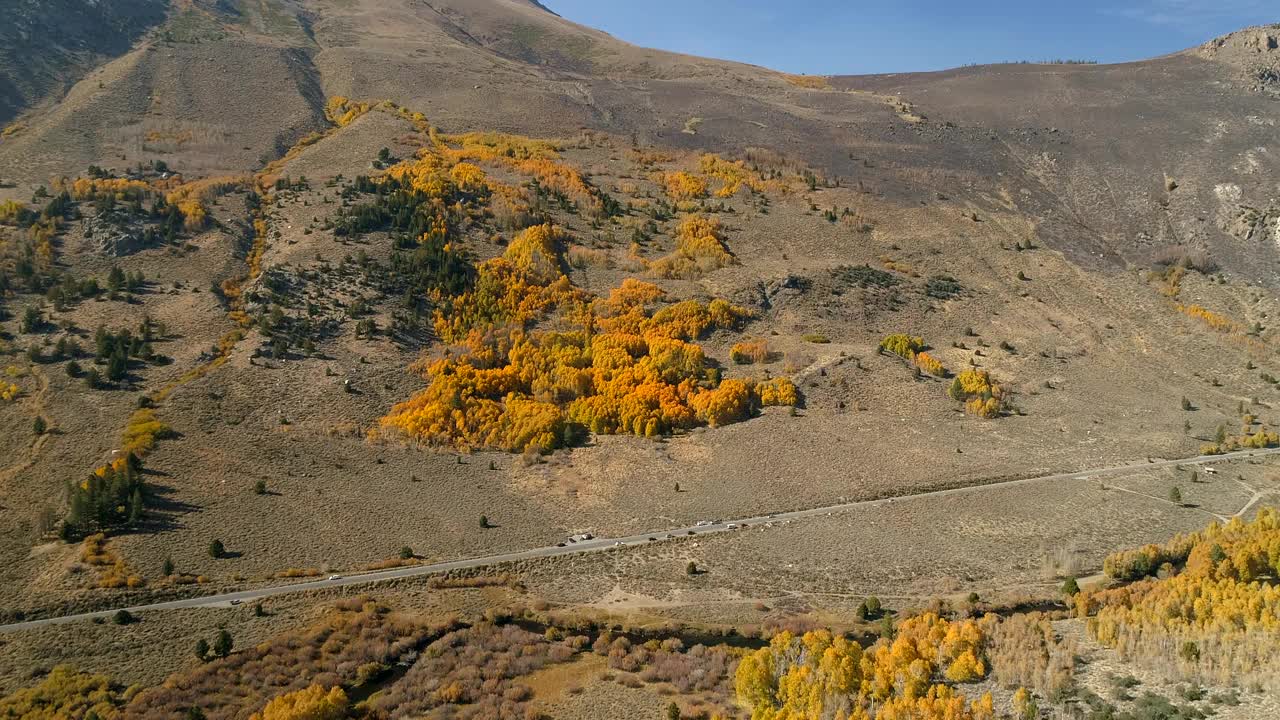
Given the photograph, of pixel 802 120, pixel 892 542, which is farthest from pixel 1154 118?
pixel 892 542

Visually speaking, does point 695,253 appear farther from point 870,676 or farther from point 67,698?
point 67,698

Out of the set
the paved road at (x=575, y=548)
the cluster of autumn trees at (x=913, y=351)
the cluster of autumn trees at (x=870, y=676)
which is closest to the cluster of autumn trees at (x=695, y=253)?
the cluster of autumn trees at (x=913, y=351)

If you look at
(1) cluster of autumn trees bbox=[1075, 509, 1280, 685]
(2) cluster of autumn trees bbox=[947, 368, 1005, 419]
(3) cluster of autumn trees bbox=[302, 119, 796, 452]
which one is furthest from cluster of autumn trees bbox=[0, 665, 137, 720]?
(2) cluster of autumn trees bbox=[947, 368, 1005, 419]

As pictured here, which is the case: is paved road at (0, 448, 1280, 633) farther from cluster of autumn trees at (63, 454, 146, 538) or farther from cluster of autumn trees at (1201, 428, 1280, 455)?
cluster of autumn trees at (63, 454, 146, 538)

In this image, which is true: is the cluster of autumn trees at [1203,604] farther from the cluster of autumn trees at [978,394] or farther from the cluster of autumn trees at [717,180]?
the cluster of autumn trees at [717,180]

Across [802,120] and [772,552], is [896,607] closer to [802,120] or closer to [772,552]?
[772,552]
